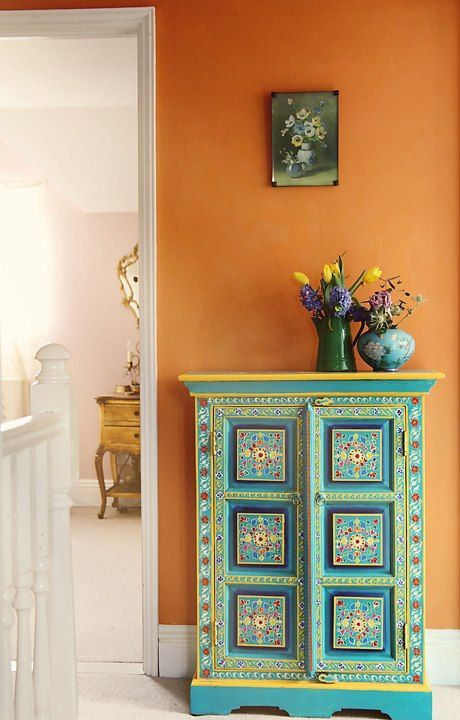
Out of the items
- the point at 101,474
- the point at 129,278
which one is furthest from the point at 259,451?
the point at 129,278

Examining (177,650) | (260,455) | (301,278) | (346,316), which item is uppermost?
(301,278)

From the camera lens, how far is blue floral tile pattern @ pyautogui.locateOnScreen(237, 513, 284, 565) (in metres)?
2.58

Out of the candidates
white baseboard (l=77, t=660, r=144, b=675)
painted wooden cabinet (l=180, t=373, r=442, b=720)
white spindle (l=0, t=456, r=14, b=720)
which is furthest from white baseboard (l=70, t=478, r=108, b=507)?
white spindle (l=0, t=456, r=14, b=720)

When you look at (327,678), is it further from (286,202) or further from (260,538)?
(286,202)

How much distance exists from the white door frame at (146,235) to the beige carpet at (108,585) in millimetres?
338

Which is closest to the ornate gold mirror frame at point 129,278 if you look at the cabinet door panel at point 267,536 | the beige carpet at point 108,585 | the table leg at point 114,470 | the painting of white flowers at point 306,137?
the table leg at point 114,470

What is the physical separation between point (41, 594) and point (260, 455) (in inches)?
42.2

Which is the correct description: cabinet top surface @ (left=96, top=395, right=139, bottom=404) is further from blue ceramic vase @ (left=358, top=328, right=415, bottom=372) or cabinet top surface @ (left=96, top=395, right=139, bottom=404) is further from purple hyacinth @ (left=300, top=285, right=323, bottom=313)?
blue ceramic vase @ (left=358, top=328, right=415, bottom=372)

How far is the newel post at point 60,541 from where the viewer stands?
1.75 m

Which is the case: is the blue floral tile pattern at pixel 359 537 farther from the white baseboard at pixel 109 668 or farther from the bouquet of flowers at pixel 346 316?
the white baseboard at pixel 109 668

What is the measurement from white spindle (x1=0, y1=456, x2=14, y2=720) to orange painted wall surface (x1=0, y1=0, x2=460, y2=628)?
1.42 meters

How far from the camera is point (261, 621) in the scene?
8.48 feet

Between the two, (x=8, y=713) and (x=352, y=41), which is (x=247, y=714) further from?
(x=352, y=41)

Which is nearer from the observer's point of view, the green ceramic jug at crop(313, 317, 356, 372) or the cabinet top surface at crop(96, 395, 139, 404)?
the green ceramic jug at crop(313, 317, 356, 372)
